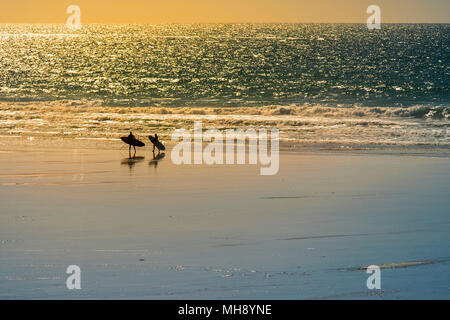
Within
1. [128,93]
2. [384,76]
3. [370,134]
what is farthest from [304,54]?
[370,134]

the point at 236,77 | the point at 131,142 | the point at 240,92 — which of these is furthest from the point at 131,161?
the point at 236,77

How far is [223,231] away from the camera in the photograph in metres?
10.7

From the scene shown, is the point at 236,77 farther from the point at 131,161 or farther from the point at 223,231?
the point at 223,231

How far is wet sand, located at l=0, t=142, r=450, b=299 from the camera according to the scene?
812 centimetres

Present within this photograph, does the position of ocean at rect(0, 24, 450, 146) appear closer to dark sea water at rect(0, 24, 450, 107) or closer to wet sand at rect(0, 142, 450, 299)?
dark sea water at rect(0, 24, 450, 107)

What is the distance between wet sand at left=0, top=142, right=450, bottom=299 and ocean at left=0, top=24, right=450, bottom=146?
33.8 ft

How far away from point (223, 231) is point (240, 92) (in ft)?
168

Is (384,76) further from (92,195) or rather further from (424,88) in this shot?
(92,195)

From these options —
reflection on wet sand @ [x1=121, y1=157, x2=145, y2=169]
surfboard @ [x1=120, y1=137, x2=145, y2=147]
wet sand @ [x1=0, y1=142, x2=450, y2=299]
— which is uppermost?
surfboard @ [x1=120, y1=137, x2=145, y2=147]

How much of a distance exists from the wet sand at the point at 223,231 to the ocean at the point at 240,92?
405 inches

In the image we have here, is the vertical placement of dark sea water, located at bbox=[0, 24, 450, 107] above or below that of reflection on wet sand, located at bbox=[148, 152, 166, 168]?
above

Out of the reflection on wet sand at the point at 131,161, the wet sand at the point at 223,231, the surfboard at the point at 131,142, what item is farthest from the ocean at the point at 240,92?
the wet sand at the point at 223,231

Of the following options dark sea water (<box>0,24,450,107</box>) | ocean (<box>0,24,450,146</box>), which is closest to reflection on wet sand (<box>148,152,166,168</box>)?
ocean (<box>0,24,450,146</box>)
